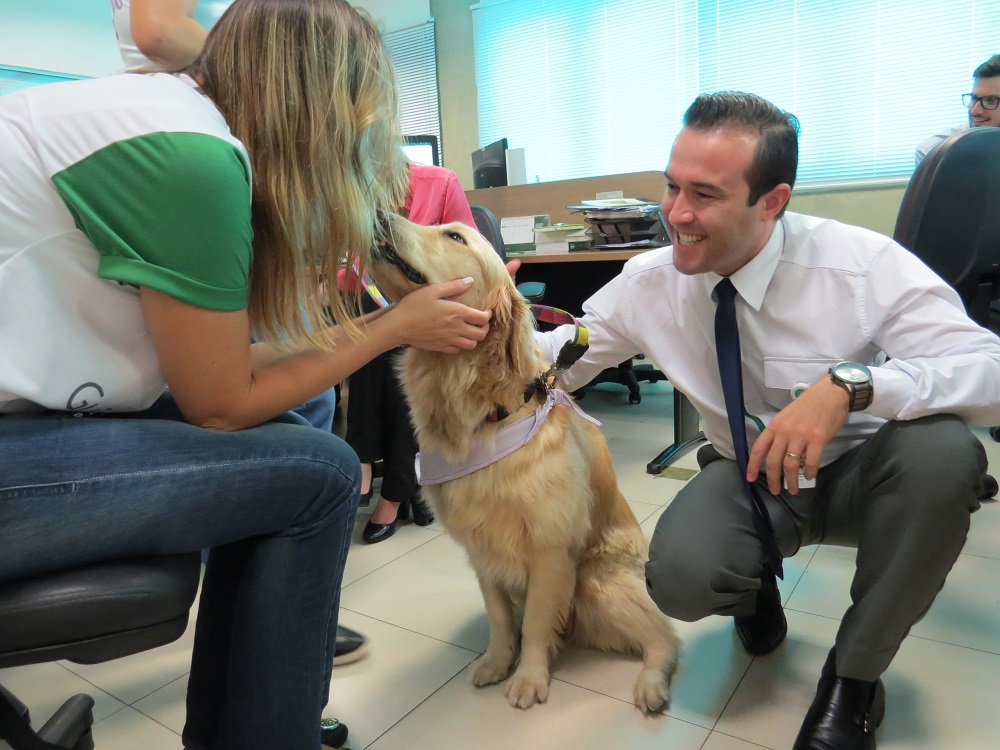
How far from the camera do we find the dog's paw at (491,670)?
155 cm

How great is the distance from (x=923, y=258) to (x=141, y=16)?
2274mm

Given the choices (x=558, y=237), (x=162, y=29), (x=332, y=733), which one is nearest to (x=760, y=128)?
(x=162, y=29)

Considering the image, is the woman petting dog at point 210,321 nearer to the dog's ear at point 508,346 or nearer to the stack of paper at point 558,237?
the dog's ear at point 508,346

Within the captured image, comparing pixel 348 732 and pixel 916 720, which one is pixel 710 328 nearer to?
pixel 916 720

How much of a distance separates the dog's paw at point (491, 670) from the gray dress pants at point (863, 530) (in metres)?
0.43

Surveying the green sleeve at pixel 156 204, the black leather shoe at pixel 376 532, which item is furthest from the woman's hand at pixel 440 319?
the black leather shoe at pixel 376 532

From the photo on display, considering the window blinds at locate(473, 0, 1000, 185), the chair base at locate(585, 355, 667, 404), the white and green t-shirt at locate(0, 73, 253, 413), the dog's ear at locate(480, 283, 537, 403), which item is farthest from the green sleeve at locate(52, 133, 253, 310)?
the window blinds at locate(473, 0, 1000, 185)

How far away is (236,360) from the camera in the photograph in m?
0.91

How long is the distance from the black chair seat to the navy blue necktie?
1.03 metres

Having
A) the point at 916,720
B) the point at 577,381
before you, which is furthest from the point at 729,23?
the point at 916,720

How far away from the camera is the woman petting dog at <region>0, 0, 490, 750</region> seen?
79 centimetres

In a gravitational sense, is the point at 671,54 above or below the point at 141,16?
above

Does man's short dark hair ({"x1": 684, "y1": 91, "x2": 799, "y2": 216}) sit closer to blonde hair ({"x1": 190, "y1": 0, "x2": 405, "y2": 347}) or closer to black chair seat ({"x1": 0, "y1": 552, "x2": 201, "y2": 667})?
blonde hair ({"x1": 190, "y1": 0, "x2": 405, "y2": 347})

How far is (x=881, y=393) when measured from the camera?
121 centimetres
